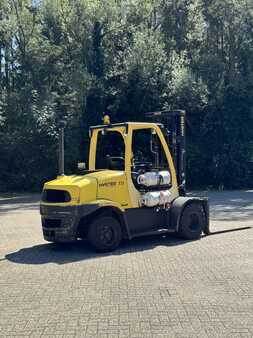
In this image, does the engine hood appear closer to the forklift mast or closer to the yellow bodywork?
the yellow bodywork

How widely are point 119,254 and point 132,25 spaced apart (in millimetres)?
21523

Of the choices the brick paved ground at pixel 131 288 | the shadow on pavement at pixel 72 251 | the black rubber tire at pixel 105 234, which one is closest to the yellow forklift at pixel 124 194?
the black rubber tire at pixel 105 234

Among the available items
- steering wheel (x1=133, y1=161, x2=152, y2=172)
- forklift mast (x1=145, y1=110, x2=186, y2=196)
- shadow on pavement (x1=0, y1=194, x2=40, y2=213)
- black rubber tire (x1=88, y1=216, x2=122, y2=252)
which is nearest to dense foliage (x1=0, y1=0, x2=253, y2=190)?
shadow on pavement (x1=0, y1=194, x2=40, y2=213)

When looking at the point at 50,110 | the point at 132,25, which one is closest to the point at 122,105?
the point at 50,110

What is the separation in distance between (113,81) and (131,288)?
66.7 feet

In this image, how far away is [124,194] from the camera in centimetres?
977

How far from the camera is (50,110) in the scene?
2441cm

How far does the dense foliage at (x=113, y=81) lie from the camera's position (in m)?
24.8

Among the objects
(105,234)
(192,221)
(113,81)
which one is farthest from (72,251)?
(113,81)

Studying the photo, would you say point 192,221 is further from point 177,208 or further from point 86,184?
point 86,184

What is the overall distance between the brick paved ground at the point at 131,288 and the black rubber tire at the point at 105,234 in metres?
0.21

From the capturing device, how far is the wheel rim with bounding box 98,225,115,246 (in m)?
9.44

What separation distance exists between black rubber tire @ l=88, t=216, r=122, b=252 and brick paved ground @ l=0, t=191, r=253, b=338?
8.3 inches

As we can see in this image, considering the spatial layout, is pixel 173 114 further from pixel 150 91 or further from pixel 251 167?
pixel 251 167
